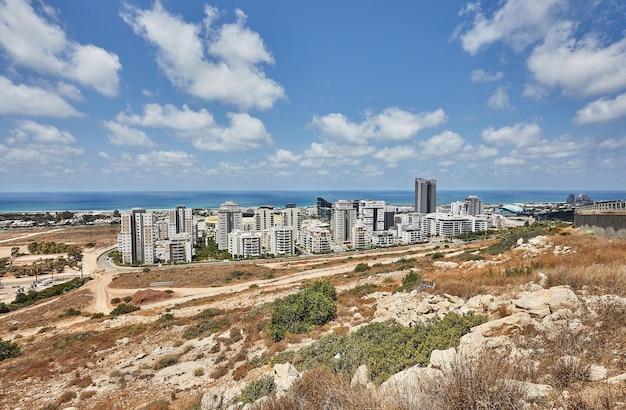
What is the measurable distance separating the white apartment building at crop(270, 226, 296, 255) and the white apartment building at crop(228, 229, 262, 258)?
3.26 m

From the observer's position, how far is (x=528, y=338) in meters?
5.16

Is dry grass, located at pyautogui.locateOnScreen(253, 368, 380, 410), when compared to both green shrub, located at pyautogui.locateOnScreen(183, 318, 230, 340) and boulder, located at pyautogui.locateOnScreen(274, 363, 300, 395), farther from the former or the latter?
green shrub, located at pyautogui.locateOnScreen(183, 318, 230, 340)

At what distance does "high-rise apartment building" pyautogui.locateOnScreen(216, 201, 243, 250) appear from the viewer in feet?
224

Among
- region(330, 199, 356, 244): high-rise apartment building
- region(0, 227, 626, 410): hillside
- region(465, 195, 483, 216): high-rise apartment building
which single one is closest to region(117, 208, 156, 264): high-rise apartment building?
region(0, 227, 626, 410): hillside

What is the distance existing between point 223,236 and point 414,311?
64.4 meters

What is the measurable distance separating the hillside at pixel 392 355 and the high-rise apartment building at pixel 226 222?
49.1 m

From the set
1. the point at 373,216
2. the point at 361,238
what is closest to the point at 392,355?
the point at 361,238

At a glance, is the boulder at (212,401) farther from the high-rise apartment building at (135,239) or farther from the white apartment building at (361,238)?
the white apartment building at (361,238)

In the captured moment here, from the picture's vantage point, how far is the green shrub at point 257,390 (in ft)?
18.6

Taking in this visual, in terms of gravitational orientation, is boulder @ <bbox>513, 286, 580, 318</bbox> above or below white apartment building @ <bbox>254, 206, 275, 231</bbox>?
above

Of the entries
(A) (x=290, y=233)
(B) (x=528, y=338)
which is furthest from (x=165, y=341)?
(A) (x=290, y=233)

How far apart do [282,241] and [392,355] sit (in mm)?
58059

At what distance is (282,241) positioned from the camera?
6294cm

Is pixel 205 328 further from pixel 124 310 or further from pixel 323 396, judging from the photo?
pixel 124 310
